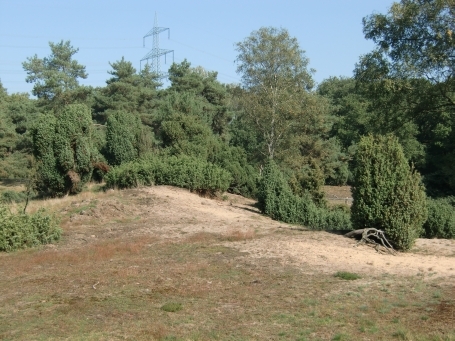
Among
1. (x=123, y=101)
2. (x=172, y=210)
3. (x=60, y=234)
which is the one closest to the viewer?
(x=60, y=234)

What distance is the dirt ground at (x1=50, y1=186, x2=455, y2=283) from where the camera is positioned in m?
11.9

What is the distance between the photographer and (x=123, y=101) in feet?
169

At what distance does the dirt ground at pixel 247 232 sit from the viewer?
11916 mm

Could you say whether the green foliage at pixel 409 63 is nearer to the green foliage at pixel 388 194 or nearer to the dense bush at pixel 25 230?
the green foliage at pixel 388 194

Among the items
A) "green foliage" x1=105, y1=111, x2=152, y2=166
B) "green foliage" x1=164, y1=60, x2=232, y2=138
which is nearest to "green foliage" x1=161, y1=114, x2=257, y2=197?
"green foliage" x1=105, y1=111, x2=152, y2=166

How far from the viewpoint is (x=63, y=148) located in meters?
27.7

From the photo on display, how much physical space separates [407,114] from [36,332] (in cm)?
2420

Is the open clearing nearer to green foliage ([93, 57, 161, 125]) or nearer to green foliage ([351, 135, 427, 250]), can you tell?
green foliage ([351, 135, 427, 250])

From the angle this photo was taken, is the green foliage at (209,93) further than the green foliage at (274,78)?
Yes

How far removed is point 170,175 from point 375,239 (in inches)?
541

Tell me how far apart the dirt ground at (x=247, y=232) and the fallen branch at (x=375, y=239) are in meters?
0.26

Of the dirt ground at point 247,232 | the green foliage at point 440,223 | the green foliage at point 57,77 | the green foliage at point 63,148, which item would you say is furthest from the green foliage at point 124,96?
the green foliage at point 440,223

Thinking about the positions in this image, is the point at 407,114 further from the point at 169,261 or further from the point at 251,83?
the point at 169,261

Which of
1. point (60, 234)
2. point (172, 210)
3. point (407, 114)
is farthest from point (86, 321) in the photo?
point (407, 114)
